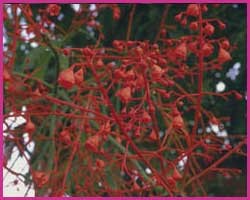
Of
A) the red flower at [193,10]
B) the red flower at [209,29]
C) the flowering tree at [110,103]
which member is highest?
the red flower at [193,10]

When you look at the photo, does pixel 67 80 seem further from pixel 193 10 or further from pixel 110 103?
pixel 193 10

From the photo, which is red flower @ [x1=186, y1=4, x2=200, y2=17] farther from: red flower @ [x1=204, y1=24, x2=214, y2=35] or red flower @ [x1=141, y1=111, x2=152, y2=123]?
red flower @ [x1=141, y1=111, x2=152, y2=123]

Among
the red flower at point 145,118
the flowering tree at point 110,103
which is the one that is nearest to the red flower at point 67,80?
the flowering tree at point 110,103

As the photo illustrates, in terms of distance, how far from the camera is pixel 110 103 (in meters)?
1.04

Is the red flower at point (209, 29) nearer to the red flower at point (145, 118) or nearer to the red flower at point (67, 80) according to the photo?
the red flower at point (145, 118)

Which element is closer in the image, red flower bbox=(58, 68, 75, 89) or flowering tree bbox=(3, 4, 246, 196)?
red flower bbox=(58, 68, 75, 89)

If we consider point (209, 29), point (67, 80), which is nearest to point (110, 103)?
point (67, 80)

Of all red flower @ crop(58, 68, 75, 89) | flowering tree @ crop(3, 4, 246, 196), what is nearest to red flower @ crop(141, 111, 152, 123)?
flowering tree @ crop(3, 4, 246, 196)

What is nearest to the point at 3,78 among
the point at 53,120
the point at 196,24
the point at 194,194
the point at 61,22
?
the point at 196,24

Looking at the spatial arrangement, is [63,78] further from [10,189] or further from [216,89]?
[216,89]

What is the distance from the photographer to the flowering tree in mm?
1146

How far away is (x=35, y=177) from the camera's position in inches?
51.9

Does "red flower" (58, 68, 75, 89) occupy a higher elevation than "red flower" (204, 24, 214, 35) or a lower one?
lower

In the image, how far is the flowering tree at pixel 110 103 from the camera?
115cm
